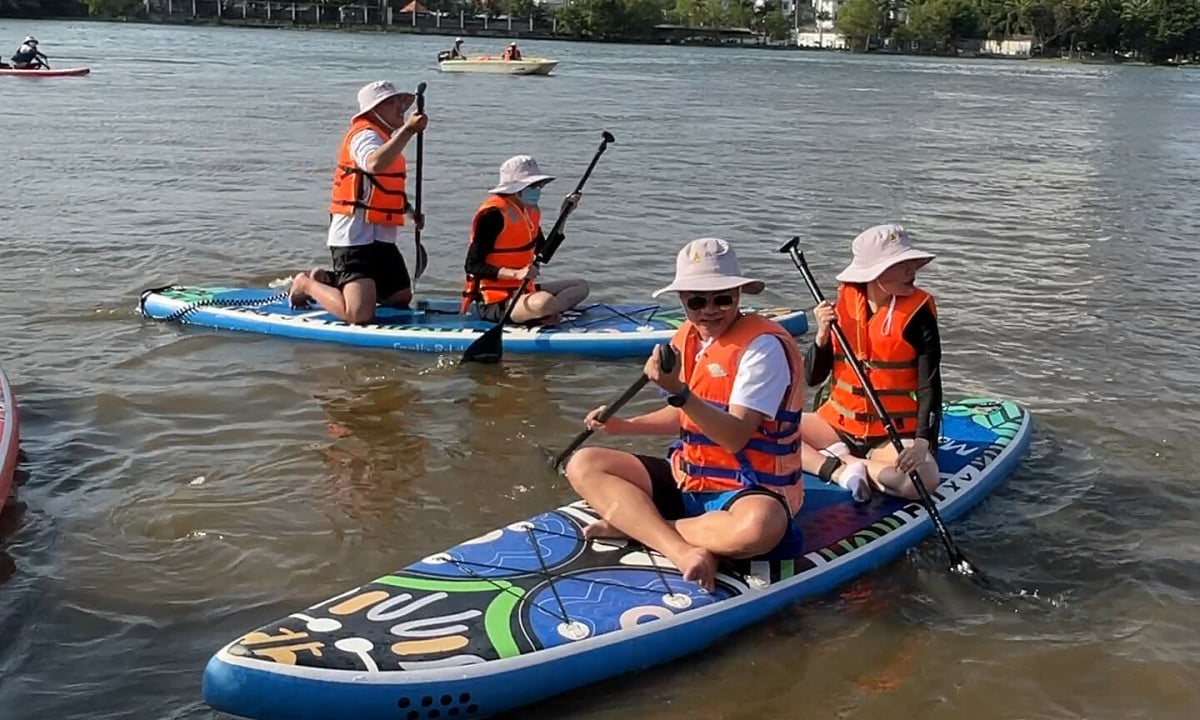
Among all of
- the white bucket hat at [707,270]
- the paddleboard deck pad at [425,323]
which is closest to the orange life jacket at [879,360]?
the white bucket hat at [707,270]

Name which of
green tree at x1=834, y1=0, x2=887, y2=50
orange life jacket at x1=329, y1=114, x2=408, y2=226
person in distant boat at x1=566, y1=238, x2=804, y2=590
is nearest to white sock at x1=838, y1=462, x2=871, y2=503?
person in distant boat at x1=566, y1=238, x2=804, y2=590

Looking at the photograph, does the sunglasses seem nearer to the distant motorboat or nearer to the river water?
the river water

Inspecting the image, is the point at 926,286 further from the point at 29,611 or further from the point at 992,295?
the point at 29,611

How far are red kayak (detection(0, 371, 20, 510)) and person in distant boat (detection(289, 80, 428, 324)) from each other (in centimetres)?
241

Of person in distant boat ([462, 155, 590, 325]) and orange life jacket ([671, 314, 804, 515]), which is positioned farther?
person in distant boat ([462, 155, 590, 325])

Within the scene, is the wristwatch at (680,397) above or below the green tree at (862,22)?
below

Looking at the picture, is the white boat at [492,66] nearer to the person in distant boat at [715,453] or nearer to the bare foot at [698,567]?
the person in distant boat at [715,453]

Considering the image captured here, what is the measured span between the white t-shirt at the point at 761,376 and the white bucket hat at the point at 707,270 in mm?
235

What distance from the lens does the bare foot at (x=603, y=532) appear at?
4691 mm

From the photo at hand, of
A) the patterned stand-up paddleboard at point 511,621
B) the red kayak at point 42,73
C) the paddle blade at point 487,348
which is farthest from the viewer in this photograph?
the red kayak at point 42,73

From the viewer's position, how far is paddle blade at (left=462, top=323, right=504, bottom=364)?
25.3 feet

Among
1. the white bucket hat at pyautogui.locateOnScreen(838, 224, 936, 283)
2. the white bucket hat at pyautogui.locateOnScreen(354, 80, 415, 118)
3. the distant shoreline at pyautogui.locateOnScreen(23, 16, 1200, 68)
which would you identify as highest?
the distant shoreline at pyautogui.locateOnScreen(23, 16, 1200, 68)

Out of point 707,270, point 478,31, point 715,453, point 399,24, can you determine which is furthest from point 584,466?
point 399,24

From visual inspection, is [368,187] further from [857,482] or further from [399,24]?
[399,24]
